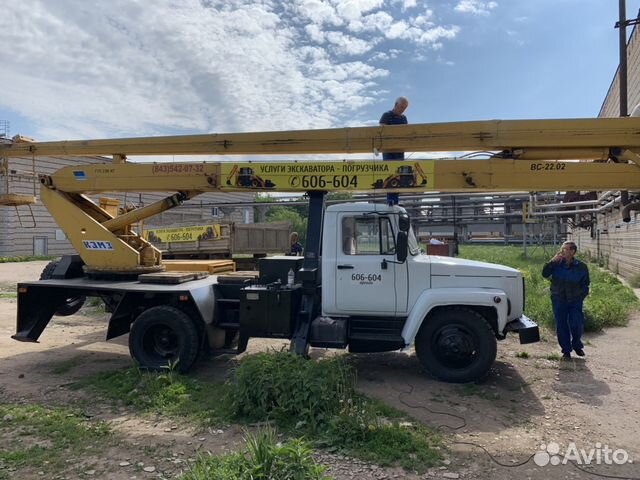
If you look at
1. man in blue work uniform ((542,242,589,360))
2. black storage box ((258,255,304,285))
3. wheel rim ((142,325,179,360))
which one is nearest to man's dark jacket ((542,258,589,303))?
man in blue work uniform ((542,242,589,360))

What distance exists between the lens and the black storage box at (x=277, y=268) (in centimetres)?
710

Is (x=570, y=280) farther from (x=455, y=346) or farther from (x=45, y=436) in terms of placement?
(x=45, y=436)

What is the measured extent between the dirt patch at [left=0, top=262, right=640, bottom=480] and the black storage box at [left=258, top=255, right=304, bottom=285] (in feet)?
4.91

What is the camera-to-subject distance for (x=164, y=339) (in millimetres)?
6973

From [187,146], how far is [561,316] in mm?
6380

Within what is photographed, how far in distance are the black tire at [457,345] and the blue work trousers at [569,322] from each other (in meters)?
2.07

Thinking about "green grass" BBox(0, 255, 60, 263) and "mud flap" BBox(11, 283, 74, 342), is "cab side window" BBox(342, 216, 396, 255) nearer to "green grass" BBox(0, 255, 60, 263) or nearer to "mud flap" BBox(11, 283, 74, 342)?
"mud flap" BBox(11, 283, 74, 342)

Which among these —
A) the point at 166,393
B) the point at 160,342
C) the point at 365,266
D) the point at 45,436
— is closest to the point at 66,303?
the point at 160,342

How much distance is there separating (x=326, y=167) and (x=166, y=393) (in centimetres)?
356

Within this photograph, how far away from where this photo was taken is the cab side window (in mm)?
6523

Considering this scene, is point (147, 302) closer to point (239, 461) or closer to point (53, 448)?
point (53, 448)

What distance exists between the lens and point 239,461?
3439 mm

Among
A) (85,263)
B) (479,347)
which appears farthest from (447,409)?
(85,263)

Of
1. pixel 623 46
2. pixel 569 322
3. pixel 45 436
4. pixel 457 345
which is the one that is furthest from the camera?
pixel 623 46
